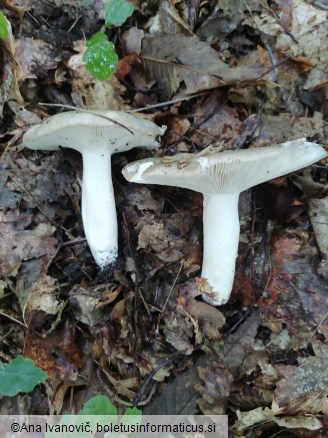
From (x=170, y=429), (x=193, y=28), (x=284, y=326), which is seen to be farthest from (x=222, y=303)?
(x=193, y=28)

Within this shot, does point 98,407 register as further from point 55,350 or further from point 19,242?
point 19,242

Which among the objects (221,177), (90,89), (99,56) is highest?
(99,56)

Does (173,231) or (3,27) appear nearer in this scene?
(3,27)

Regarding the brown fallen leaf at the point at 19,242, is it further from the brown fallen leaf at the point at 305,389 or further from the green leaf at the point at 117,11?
the brown fallen leaf at the point at 305,389

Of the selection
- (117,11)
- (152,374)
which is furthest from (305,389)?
(117,11)

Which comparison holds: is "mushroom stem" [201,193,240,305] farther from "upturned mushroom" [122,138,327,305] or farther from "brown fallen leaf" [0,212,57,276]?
"brown fallen leaf" [0,212,57,276]

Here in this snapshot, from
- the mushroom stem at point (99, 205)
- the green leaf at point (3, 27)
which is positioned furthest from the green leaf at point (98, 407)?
the green leaf at point (3, 27)

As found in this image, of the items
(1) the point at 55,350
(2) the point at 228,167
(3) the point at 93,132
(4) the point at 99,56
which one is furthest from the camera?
(4) the point at 99,56
